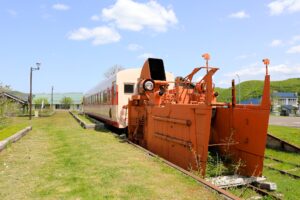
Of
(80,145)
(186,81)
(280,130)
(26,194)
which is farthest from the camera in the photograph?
(280,130)

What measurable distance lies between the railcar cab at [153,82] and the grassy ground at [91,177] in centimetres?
183

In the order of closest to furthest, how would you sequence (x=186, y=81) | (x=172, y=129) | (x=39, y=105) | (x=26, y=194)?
(x=26, y=194)
(x=172, y=129)
(x=186, y=81)
(x=39, y=105)

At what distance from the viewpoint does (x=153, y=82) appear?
1057 cm

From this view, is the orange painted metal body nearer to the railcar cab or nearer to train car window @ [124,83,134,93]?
the railcar cab

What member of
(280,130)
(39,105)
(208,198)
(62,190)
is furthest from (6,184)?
(39,105)

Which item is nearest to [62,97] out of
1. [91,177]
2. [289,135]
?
[289,135]

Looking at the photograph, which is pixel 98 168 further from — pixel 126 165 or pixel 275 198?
pixel 275 198

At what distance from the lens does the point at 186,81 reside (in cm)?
945

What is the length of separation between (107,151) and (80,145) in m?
1.88

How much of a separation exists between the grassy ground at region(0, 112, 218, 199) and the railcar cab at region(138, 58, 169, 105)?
1.83 metres

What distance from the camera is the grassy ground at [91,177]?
17.4 feet

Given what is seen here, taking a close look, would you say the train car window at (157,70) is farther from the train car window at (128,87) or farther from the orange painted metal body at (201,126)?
the train car window at (128,87)

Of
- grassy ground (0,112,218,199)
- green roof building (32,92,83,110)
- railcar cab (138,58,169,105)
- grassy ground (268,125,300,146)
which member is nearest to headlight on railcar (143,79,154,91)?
railcar cab (138,58,169,105)

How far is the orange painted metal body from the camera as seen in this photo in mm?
6715
